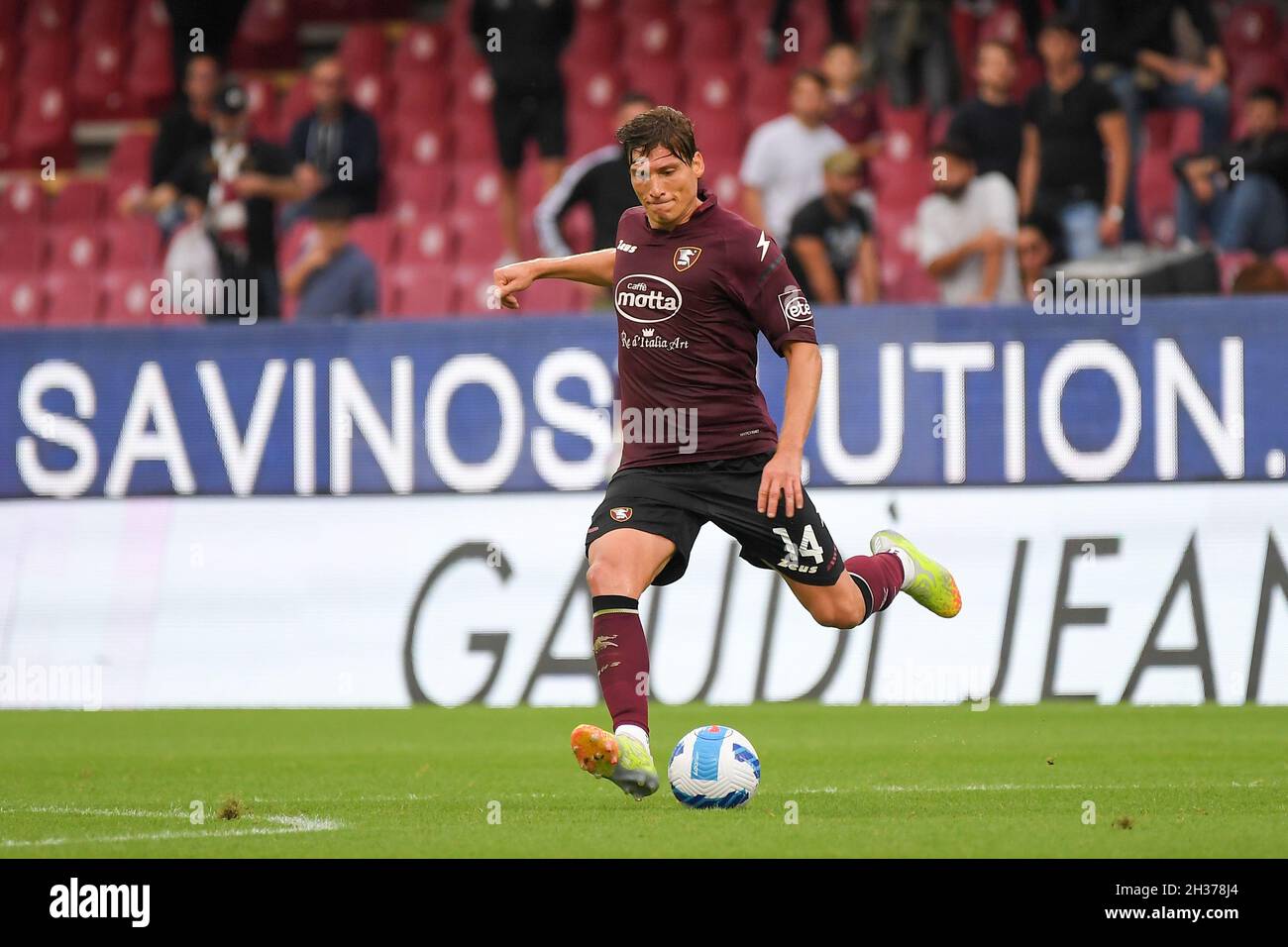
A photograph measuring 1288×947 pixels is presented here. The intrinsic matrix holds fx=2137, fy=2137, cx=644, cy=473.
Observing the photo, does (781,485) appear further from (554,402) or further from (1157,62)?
(1157,62)

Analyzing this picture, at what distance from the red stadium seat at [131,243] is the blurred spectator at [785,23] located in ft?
15.5

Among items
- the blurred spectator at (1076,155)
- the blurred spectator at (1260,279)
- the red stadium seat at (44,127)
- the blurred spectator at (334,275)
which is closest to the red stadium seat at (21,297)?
the red stadium seat at (44,127)

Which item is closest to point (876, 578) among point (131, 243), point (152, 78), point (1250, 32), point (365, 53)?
point (1250, 32)

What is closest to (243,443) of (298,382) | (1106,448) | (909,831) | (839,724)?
(298,382)

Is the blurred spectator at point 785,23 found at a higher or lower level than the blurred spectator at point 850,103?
higher

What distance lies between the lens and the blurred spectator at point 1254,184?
13.1 meters

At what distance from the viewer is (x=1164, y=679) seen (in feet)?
34.7

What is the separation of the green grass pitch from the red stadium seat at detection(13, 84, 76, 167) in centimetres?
806

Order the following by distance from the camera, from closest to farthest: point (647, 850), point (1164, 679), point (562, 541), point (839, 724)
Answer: point (647, 850) < point (839, 724) < point (1164, 679) < point (562, 541)

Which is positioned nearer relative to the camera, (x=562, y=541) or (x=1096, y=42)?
(x=562, y=541)

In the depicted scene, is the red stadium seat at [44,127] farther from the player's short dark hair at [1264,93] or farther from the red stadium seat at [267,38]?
the player's short dark hair at [1264,93]

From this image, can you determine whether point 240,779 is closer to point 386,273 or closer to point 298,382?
point 298,382

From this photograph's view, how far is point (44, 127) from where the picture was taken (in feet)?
59.2

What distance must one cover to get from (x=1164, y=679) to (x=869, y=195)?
481 centimetres
